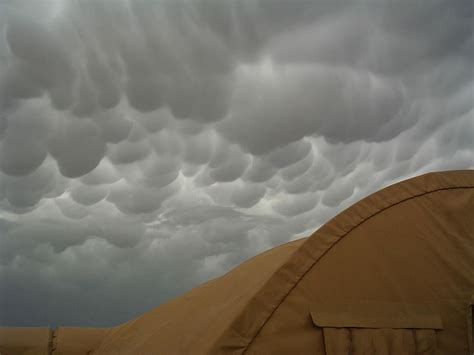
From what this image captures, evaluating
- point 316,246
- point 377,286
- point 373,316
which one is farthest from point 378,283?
point 316,246

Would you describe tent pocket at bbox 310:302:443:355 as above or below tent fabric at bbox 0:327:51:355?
below

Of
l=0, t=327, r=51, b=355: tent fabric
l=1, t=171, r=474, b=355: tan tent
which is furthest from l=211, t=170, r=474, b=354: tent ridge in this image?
l=0, t=327, r=51, b=355: tent fabric

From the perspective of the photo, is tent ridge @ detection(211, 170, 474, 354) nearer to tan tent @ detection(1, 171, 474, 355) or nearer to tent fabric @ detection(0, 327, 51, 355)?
tan tent @ detection(1, 171, 474, 355)

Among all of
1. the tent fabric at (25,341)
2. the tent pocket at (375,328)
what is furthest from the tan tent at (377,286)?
the tent fabric at (25,341)

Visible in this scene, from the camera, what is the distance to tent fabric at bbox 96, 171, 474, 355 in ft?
12.5

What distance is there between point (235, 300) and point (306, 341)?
1.36 m

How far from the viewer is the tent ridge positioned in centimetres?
379

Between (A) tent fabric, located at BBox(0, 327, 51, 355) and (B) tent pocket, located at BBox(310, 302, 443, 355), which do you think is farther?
(A) tent fabric, located at BBox(0, 327, 51, 355)

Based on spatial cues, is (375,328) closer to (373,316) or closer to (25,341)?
(373,316)

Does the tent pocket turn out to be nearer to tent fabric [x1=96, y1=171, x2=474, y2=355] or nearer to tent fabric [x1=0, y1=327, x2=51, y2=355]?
tent fabric [x1=96, y1=171, x2=474, y2=355]

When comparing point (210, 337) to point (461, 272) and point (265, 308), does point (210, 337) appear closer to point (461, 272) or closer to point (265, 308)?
point (265, 308)

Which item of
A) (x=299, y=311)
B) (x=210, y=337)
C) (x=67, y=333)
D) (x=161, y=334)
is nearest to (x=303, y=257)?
(x=299, y=311)

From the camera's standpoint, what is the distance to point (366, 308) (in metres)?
3.96

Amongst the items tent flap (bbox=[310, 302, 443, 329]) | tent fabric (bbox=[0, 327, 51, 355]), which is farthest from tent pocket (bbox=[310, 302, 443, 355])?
tent fabric (bbox=[0, 327, 51, 355])
